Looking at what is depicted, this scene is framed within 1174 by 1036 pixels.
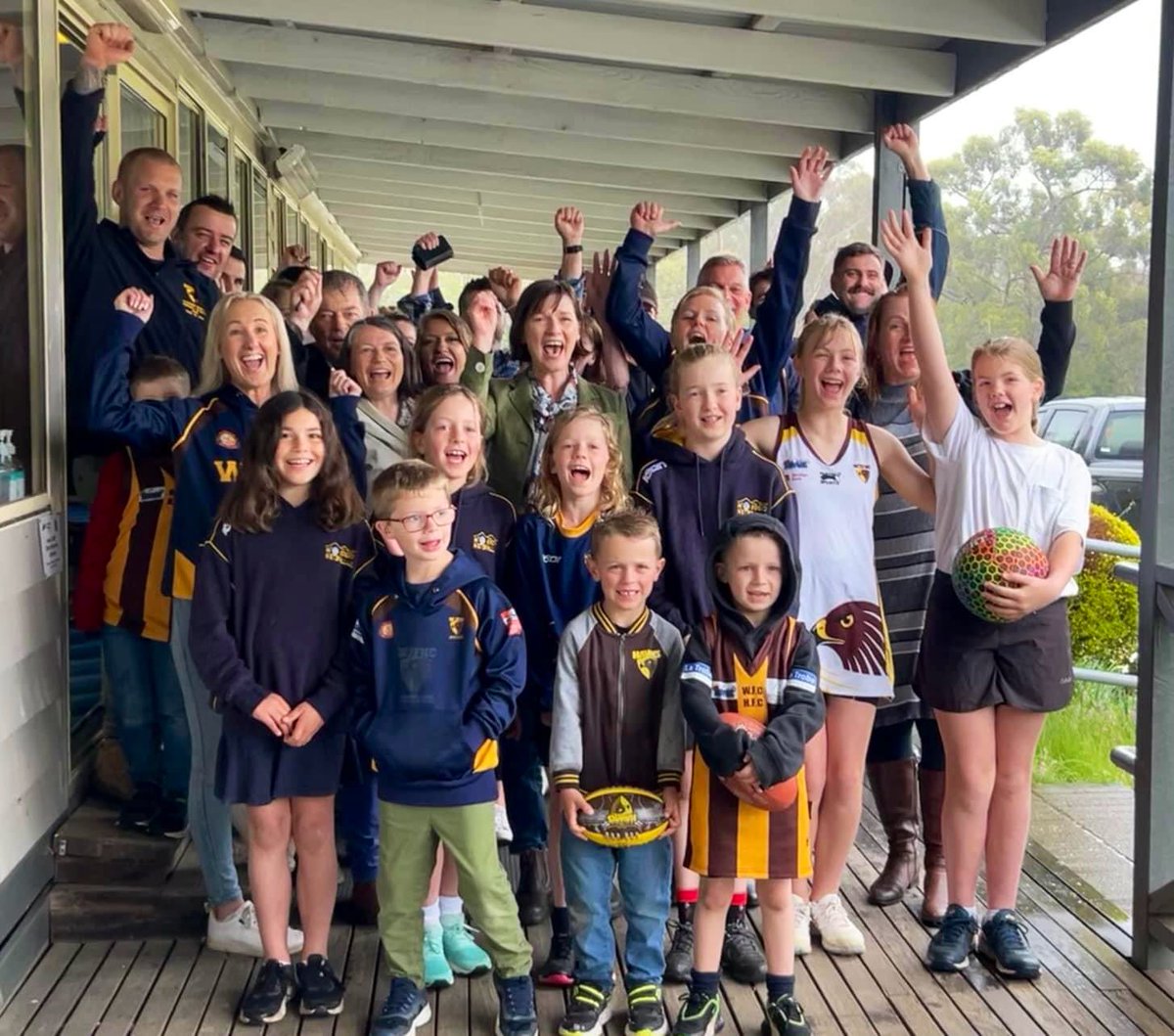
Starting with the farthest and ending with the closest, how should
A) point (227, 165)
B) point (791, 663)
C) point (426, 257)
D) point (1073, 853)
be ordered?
1. point (227, 165)
2. point (426, 257)
3. point (1073, 853)
4. point (791, 663)

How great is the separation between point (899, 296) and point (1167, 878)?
70.0 inches

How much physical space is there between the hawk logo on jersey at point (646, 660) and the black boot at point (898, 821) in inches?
49.7

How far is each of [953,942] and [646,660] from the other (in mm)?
1187

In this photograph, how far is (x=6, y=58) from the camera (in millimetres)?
3334

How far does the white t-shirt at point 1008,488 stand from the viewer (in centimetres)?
329

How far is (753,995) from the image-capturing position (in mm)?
3227

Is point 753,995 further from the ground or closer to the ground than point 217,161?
closer to the ground

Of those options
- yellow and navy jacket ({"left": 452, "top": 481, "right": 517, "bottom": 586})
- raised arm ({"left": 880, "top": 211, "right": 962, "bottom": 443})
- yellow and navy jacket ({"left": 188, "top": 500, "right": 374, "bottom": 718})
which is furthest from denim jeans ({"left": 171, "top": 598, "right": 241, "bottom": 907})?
raised arm ({"left": 880, "top": 211, "right": 962, "bottom": 443})

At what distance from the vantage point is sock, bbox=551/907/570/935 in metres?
3.28

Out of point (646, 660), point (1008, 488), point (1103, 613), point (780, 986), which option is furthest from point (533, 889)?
point (1103, 613)

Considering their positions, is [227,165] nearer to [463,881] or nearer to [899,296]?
[899,296]

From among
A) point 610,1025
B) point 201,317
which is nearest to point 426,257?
point 201,317

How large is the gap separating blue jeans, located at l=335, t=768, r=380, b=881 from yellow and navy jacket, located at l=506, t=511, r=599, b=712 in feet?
1.90

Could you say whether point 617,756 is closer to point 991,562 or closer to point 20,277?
point 991,562
